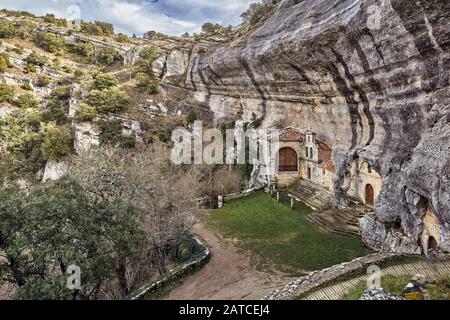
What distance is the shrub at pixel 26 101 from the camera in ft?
164

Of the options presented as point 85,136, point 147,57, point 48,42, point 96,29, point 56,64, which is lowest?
point 85,136

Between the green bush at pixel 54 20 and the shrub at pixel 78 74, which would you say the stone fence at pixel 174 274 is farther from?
the green bush at pixel 54 20

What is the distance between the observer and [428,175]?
11906mm

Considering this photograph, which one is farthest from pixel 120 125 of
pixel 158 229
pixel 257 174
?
pixel 158 229

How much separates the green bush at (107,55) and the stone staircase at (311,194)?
50.9 m

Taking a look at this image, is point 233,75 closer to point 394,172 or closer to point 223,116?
point 223,116

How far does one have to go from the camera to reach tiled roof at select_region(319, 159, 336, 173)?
23.4 metres

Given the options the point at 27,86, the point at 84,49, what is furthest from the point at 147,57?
the point at 27,86

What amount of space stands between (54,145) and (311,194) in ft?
97.2

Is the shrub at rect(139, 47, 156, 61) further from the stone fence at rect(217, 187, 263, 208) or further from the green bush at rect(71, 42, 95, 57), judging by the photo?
the stone fence at rect(217, 187, 263, 208)

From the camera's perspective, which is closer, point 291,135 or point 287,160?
point 291,135

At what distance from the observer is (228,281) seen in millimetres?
13906

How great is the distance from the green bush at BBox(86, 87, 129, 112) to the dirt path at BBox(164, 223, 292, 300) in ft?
107

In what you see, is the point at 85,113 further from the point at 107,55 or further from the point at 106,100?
the point at 107,55
